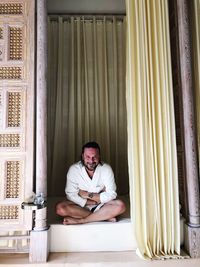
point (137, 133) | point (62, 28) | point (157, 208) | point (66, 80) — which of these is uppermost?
point (62, 28)

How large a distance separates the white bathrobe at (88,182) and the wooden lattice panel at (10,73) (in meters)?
1.08

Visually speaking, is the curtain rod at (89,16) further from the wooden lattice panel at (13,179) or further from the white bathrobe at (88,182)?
the wooden lattice panel at (13,179)

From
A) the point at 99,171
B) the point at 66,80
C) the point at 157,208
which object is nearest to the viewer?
the point at 157,208

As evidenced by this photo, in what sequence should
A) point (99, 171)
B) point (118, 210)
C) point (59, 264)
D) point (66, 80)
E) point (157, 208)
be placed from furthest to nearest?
1. point (66, 80)
2. point (99, 171)
3. point (118, 210)
4. point (157, 208)
5. point (59, 264)

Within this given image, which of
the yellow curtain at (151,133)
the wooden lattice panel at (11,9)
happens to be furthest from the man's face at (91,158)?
the wooden lattice panel at (11,9)

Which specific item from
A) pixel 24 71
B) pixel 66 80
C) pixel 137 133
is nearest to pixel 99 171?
pixel 137 133

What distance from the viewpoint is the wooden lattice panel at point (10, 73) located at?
7.72 feet

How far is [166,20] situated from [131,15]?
34 cm

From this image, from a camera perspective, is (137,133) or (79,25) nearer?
(137,133)

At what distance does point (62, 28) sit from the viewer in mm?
3629

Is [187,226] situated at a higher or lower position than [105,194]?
lower

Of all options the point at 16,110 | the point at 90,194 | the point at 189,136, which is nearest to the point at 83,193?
the point at 90,194

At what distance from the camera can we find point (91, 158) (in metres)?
2.67

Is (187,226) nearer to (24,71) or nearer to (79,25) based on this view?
(24,71)
